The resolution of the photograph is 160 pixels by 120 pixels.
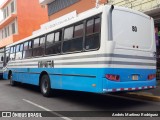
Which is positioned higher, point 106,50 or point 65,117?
point 106,50

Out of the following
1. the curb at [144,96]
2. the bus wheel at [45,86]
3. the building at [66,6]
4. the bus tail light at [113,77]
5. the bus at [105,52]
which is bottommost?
the curb at [144,96]

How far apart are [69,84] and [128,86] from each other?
220 cm

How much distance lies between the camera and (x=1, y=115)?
26.0 feet

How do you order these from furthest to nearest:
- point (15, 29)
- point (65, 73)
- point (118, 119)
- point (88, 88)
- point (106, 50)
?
point (15, 29) < point (65, 73) < point (88, 88) < point (106, 50) < point (118, 119)

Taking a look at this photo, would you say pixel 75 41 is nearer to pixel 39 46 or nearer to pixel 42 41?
pixel 42 41

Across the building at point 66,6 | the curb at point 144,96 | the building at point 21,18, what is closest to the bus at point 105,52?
the curb at point 144,96

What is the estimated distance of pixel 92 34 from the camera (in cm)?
825

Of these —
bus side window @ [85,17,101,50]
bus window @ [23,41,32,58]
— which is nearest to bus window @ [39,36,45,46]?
bus window @ [23,41,32,58]

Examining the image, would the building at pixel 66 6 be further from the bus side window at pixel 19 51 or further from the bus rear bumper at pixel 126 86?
the bus rear bumper at pixel 126 86

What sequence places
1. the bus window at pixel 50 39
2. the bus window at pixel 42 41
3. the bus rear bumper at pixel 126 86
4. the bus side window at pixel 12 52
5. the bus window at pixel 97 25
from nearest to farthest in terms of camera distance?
the bus rear bumper at pixel 126 86 < the bus window at pixel 97 25 < the bus window at pixel 50 39 < the bus window at pixel 42 41 < the bus side window at pixel 12 52

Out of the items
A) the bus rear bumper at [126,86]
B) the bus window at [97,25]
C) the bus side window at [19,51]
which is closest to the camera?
the bus rear bumper at [126,86]

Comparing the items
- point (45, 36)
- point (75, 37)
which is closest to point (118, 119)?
point (75, 37)

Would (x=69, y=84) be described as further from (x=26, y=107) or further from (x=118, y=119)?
(x=118, y=119)

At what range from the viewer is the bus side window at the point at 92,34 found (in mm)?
8000
